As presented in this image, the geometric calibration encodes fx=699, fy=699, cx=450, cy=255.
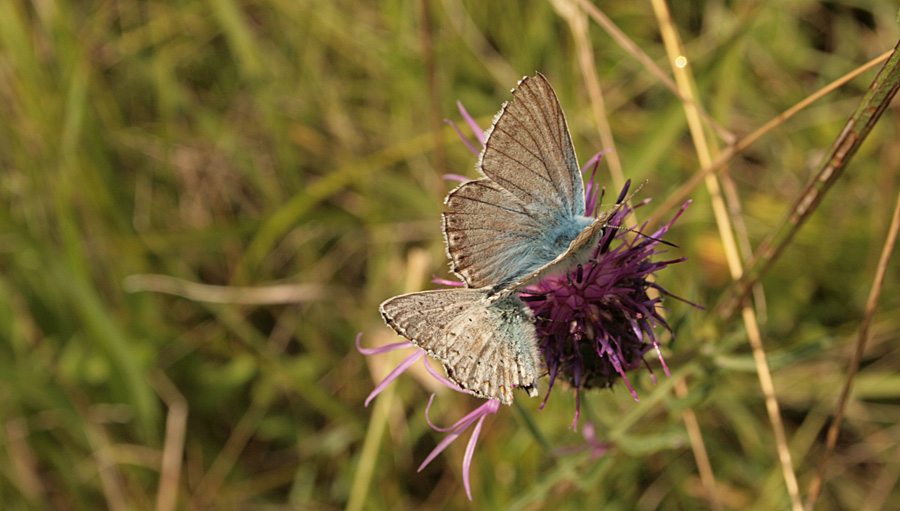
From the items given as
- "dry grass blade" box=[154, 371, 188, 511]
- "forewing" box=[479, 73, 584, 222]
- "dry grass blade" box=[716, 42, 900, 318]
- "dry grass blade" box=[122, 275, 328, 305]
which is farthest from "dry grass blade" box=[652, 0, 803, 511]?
"dry grass blade" box=[154, 371, 188, 511]

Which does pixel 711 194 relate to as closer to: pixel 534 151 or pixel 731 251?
pixel 731 251

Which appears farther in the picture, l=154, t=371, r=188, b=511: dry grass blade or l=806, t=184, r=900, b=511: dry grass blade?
l=154, t=371, r=188, b=511: dry grass blade

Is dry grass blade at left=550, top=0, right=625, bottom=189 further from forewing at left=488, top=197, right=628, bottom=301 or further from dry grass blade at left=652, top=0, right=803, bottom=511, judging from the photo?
forewing at left=488, top=197, right=628, bottom=301

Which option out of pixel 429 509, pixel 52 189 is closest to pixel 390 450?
pixel 429 509

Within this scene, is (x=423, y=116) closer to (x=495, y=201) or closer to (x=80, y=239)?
(x=80, y=239)

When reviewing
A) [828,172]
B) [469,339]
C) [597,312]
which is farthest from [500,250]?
[828,172]

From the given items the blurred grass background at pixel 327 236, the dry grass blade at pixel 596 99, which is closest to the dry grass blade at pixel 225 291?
the blurred grass background at pixel 327 236
